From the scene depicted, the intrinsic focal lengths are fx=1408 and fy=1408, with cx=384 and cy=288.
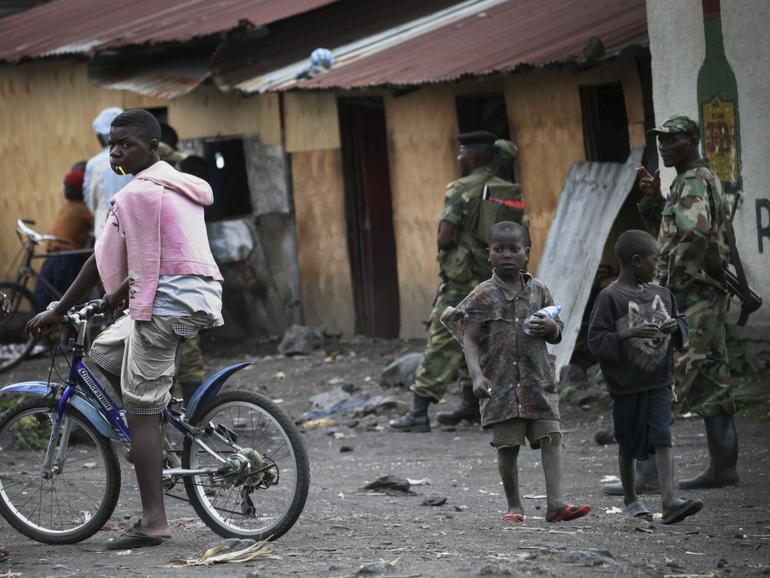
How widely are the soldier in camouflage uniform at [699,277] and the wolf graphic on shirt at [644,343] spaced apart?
80 cm

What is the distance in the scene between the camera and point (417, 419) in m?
9.83

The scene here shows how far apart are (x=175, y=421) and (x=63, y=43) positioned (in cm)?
1110

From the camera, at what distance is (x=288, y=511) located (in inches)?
223

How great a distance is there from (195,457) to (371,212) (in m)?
8.99

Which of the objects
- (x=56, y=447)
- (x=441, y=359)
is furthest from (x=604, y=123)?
(x=56, y=447)

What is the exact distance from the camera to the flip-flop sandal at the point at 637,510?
6242mm

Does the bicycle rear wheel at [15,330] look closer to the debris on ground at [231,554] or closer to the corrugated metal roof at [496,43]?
the corrugated metal roof at [496,43]

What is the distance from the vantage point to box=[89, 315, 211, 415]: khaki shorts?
18.1 ft

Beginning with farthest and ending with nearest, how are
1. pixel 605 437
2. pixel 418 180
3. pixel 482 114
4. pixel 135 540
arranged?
pixel 418 180
pixel 482 114
pixel 605 437
pixel 135 540

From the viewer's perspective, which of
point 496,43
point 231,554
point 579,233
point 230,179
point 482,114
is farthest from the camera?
point 230,179

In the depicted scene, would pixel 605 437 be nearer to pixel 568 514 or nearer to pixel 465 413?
pixel 465 413

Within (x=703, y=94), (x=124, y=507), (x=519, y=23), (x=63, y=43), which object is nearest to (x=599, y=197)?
(x=703, y=94)

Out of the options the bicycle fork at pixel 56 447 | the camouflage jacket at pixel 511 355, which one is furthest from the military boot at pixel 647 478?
the bicycle fork at pixel 56 447

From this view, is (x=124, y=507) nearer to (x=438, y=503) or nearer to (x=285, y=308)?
(x=438, y=503)
